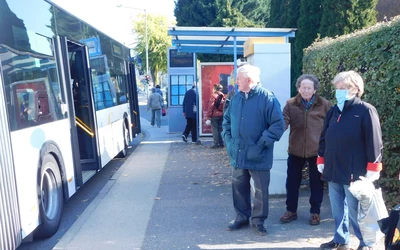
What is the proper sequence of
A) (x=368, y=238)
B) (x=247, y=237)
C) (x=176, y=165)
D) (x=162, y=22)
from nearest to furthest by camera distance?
(x=368, y=238) < (x=247, y=237) < (x=176, y=165) < (x=162, y=22)

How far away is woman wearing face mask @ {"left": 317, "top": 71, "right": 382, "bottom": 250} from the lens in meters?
4.00

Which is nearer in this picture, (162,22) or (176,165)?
(176,165)

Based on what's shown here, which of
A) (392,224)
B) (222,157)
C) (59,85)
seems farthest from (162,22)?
(392,224)

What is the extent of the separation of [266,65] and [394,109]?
2.10m

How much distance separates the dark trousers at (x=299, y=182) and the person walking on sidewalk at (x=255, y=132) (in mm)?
485

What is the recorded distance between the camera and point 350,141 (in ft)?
13.5

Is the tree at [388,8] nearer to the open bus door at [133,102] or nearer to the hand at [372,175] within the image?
the open bus door at [133,102]

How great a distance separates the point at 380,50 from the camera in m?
4.96

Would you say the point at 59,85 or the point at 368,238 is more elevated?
the point at 59,85

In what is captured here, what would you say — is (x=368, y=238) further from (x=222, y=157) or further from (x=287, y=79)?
(x=222, y=157)

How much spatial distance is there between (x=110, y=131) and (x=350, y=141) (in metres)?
6.29

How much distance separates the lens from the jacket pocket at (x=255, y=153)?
4.98 meters

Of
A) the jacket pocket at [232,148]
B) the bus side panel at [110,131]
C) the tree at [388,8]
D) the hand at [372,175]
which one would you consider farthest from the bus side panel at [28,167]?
the tree at [388,8]

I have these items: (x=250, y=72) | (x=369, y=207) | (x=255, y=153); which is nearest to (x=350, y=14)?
(x=250, y=72)
